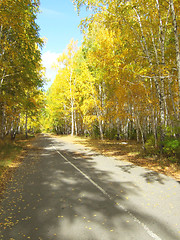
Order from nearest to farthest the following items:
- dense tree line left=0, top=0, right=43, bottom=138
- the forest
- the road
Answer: the road
dense tree line left=0, top=0, right=43, bottom=138
the forest

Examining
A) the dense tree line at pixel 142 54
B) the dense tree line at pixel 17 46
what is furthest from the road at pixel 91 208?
the dense tree line at pixel 17 46

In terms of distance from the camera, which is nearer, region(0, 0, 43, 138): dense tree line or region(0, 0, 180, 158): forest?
region(0, 0, 43, 138): dense tree line

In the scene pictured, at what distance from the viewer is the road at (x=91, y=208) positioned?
138 inches

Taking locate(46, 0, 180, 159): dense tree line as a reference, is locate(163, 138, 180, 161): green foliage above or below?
below

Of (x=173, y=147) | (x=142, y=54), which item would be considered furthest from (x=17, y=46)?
(x=173, y=147)

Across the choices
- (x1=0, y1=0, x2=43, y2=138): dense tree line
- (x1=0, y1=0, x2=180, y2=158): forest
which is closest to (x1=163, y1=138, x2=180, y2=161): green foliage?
(x1=0, y1=0, x2=180, y2=158): forest

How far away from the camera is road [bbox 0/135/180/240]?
11.5ft

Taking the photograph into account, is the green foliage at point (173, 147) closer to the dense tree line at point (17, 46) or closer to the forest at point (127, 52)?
the forest at point (127, 52)

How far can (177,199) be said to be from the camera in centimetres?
511

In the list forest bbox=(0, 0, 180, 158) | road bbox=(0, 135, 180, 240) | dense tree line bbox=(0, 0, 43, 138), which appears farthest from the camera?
forest bbox=(0, 0, 180, 158)

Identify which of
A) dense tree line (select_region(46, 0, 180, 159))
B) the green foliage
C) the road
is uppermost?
dense tree line (select_region(46, 0, 180, 159))

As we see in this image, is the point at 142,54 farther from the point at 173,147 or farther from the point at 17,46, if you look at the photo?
the point at 17,46

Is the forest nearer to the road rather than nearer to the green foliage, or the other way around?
the green foliage

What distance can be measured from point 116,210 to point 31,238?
211cm
